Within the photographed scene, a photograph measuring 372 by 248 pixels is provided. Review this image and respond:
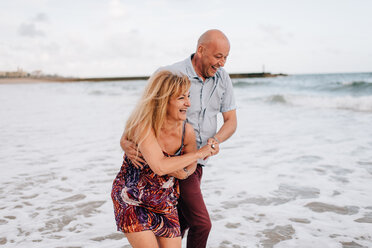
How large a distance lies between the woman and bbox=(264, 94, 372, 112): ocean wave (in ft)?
42.5

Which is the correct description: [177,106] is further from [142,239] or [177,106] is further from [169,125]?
[142,239]

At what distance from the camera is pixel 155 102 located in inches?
89.6

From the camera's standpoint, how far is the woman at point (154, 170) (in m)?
2.24

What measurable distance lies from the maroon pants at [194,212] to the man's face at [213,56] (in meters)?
0.84

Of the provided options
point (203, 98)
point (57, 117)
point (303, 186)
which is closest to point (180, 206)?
point (203, 98)

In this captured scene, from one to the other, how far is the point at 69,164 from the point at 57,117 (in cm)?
647

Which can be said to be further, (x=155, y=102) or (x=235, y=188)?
(x=235, y=188)

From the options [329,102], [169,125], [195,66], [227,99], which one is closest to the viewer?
[169,125]

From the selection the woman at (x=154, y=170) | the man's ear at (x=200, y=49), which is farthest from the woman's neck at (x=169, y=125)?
the man's ear at (x=200, y=49)

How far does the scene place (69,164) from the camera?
6117mm

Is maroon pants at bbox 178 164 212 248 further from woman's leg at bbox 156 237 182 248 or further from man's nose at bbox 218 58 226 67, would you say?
man's nose at bbox 218 58 226 67

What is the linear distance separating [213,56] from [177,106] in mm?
664

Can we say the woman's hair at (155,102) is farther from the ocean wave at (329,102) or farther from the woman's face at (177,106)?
the ocean wave at (329,102)

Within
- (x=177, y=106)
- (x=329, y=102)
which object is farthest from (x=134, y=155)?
(x=329, y=102)
